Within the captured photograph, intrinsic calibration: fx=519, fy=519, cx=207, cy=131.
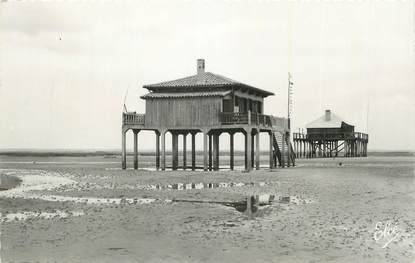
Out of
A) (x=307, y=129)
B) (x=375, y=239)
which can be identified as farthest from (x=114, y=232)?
(x=307, y=129)

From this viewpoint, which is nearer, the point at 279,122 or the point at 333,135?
the point at 279,122

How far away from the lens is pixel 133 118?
37938mm

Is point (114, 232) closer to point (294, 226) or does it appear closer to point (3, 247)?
point (3, 247)

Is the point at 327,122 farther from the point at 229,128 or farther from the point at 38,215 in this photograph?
the point at 38,215

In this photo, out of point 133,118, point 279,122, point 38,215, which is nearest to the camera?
point 38,215

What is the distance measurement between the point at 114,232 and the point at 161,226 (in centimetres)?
136

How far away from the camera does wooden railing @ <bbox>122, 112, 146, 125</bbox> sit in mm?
37781

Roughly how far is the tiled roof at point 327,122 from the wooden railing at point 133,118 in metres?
42.5

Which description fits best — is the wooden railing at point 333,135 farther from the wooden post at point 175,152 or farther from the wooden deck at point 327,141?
the wooden post at point 175,152

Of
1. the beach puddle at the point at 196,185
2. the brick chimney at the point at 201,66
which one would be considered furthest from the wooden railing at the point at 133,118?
the beach puddle at the point at 196,185

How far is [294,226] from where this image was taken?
44.3 ft

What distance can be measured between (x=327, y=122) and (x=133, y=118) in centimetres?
4403

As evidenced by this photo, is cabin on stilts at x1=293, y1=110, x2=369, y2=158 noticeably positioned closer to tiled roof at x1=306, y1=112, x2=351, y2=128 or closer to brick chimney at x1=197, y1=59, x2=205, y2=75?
tiled roof at x1=306, y1=112, x2=351, y2=128

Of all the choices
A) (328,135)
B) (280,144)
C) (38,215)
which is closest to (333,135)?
(328,135)
